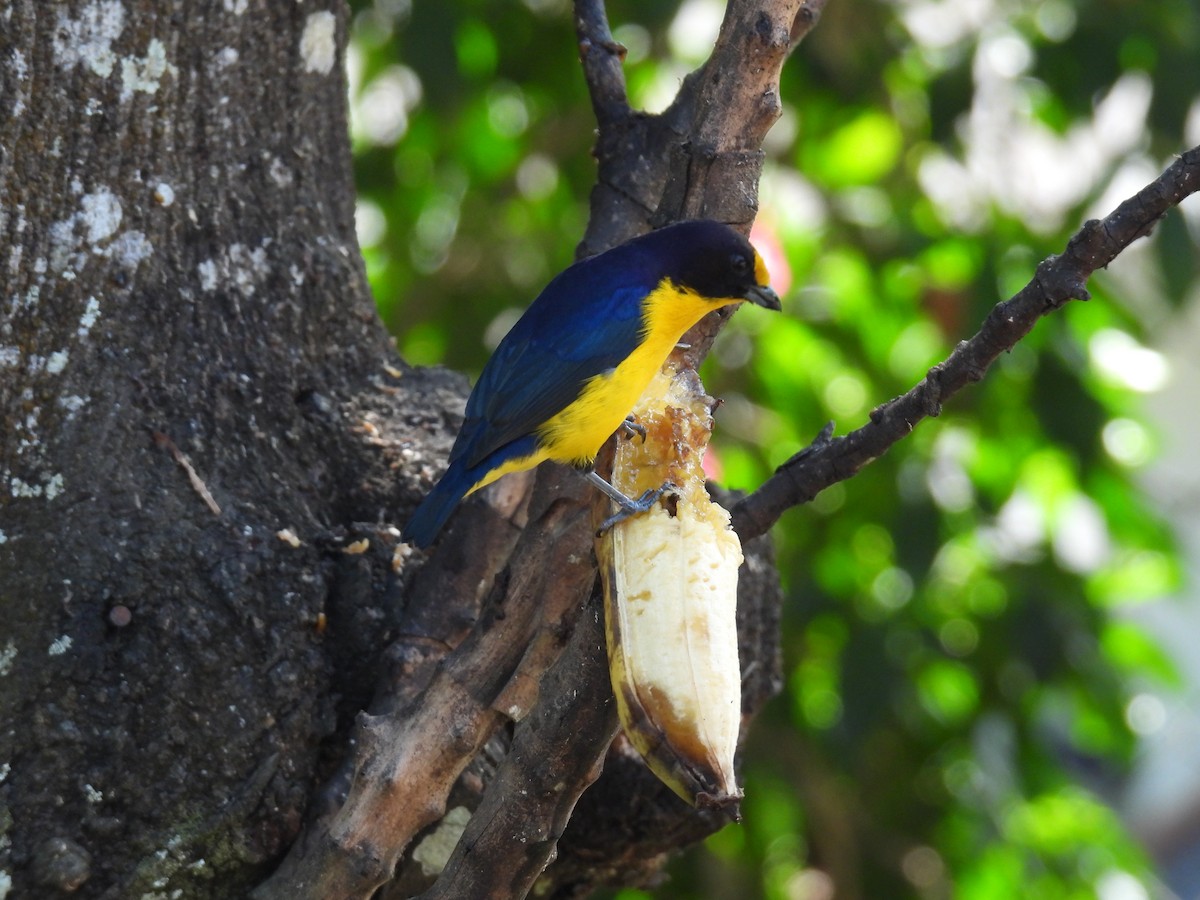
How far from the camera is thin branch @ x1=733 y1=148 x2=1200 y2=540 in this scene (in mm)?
1661

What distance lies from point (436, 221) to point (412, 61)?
1.10m

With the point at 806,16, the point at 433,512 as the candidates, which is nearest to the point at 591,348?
the point at 433,512

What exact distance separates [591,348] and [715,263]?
0.27 meters

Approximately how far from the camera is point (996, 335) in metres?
1.73

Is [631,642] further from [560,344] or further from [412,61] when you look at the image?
[412,61]

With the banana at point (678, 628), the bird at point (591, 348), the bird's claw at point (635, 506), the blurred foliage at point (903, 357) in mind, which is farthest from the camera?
the blurred foliage at point (903, 357)

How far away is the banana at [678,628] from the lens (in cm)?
166

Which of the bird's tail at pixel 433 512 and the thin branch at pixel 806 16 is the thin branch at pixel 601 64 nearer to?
the thin branch at pixel 806 16

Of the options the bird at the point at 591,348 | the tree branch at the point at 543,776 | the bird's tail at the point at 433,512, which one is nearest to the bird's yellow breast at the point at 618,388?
the bird at the point at 591,348

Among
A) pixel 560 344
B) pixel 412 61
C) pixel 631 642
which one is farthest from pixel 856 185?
pixel 631 642

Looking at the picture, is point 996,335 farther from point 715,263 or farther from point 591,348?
point 591,348

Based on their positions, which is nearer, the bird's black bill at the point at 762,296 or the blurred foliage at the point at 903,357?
the bird's black bill at the point at 762,296

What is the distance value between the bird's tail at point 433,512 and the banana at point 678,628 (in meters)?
0.27

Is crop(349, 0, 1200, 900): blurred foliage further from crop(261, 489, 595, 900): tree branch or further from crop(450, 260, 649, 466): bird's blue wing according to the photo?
crop(261, 489, 595, 900): tree branch
